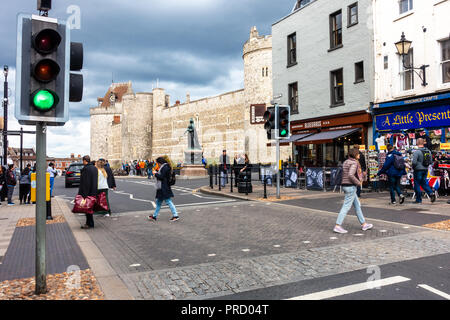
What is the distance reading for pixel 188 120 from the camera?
62.8m

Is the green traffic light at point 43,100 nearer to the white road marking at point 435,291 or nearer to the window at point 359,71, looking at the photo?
the white road marking at point 435,291

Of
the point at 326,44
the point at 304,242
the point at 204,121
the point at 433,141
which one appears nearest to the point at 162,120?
the point at 204,121

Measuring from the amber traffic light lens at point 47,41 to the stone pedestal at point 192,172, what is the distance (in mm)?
24172

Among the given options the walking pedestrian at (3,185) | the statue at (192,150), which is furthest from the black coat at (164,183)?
the statue at (192,150)

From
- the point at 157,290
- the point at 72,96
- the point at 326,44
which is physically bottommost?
the point at 157,290

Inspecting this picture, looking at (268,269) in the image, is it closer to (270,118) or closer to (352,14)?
(270,118)

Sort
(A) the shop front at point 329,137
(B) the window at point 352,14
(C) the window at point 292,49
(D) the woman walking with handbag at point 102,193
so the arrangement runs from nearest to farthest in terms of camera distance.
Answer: (D) the woman walking with handbag at point 102,193 → (A) the shop front at point 329,137 → (B) the window at point 352,14 → (C) the window at point 292,49

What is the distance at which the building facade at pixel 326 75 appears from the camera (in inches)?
665

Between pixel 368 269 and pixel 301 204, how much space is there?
22.9 feet

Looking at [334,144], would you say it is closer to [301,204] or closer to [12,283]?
[301,204]

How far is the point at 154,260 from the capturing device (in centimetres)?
550

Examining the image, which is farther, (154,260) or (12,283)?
(154,260)

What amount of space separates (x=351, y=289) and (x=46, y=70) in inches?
147
